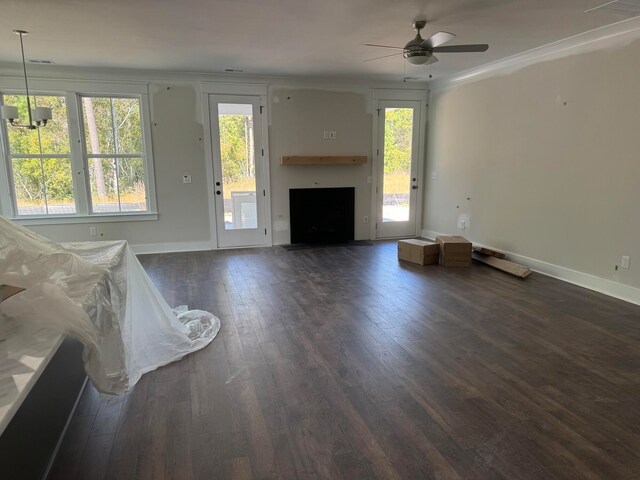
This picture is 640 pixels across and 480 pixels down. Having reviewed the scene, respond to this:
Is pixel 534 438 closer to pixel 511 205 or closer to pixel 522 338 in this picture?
pixel 522 338

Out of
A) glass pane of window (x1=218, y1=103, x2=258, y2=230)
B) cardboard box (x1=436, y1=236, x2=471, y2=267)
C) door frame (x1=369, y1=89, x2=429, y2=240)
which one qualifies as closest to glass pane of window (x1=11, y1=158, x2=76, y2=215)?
glass pane of window (x1=218, y1=103, x2=258, y2=230)

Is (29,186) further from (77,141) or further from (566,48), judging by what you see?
(566,48)

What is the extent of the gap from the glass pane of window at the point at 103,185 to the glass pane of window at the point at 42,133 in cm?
42

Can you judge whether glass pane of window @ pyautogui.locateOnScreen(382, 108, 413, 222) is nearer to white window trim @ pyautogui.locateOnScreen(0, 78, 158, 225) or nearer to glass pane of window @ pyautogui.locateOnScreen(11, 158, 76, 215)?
white window trim @ pyautogui.locateOnScreen(0, 78, 158, 225)

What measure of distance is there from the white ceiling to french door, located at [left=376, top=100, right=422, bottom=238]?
5.21 feet

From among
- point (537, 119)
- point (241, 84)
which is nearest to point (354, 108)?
point (241, 84)

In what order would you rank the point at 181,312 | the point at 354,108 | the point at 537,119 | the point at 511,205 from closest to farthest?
the point at 181,312, the point at 537,119, the point at 511,205, the point at 354,108

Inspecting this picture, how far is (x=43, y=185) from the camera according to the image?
18.7 ft

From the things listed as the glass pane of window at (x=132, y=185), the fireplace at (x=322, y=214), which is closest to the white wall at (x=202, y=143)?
the fireplace at (x=322, y=214)

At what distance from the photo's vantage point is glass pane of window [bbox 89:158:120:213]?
5859 mm

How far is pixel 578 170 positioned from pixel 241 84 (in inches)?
183

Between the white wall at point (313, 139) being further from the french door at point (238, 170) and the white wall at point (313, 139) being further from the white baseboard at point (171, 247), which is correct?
the white baseboard at point (171, 247)

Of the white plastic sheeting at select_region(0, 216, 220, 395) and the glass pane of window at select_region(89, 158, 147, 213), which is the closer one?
the white plastic sheeting at select_region(0, 216, 220, 395)

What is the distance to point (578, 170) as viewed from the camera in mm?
4477
